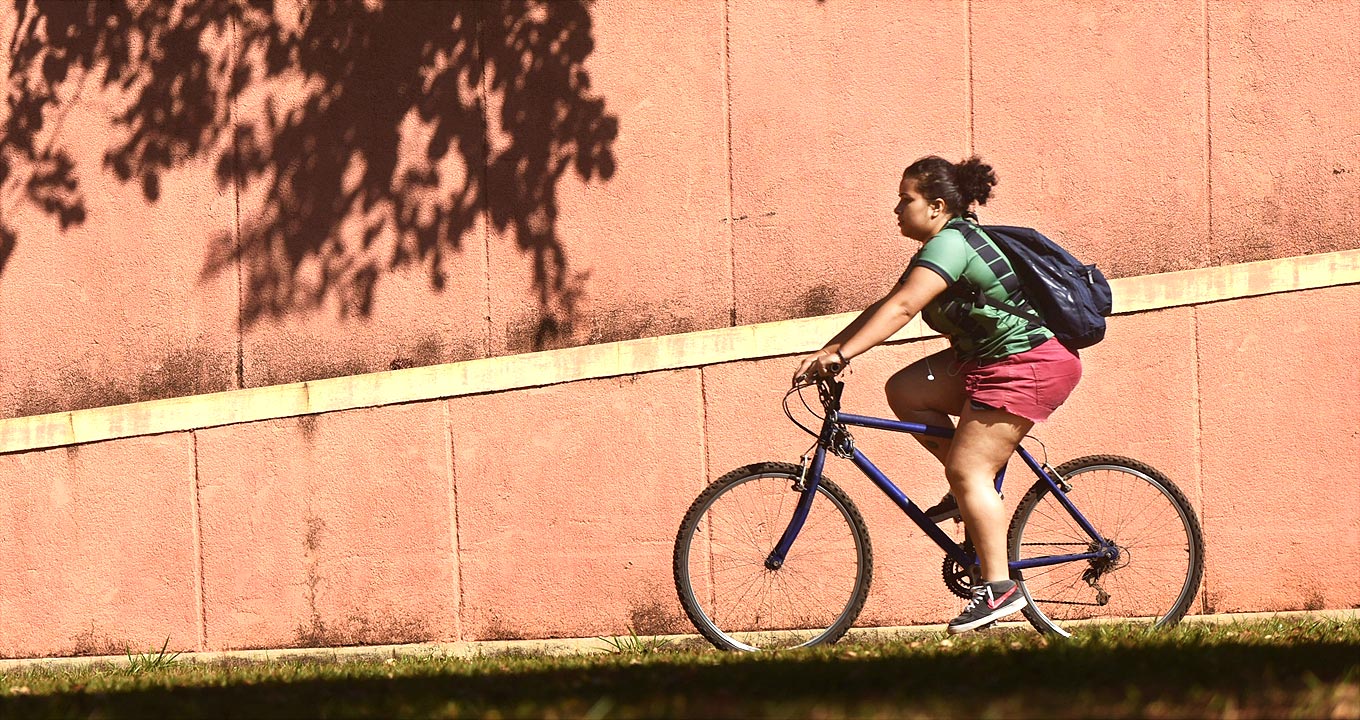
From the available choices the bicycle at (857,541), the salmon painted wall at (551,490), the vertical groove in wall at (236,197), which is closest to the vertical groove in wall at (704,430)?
the salmon painted wall at (551,490)

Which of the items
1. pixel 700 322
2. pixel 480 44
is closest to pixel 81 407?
pixel 480 44

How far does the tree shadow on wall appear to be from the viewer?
21.5 feet

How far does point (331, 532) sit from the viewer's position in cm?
647

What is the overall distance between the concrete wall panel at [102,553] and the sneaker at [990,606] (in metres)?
3.90

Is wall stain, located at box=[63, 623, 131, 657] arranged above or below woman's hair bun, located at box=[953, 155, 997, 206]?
below

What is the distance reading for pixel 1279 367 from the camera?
19.7 ft

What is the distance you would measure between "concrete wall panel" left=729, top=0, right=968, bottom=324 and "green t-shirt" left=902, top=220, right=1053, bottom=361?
5.34ft

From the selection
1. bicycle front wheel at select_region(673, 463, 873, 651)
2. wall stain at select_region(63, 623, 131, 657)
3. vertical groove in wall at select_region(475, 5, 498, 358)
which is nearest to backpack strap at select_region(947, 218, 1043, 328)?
bicycle front wheel at select_region(673, 463, 873, 651)

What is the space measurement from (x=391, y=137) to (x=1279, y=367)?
4.41 meters

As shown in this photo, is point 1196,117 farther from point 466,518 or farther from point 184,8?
point 184,8

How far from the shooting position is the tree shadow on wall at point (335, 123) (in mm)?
6547

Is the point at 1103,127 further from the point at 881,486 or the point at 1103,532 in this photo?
the point at 881,486

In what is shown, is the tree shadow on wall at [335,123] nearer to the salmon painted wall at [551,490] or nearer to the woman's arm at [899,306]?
the salmon painted wall at [551,490]

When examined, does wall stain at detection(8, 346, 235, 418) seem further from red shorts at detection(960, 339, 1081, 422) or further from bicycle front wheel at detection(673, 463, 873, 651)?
red shorts at detection(960, 339, 1081, 422)
